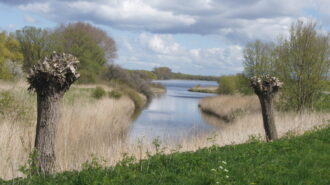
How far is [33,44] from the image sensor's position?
36.2 meters

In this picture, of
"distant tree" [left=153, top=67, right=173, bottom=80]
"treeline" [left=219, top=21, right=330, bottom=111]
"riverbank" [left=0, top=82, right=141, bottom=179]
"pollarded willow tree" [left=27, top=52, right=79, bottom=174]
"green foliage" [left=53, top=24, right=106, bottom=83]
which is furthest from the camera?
"distant tree" [left=153, top=67, right=173, bottom=80]

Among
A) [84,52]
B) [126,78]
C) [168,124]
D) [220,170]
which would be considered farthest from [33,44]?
[220,170]

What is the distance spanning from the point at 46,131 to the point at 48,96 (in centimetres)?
56

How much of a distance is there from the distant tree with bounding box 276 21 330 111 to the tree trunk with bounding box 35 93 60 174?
1573cm

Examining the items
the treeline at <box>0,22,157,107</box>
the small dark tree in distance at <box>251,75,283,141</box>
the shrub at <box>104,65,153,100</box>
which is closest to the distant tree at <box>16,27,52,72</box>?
the treeline at <box>0,22,157,107</box>

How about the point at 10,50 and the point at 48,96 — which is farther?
the point at 10,50

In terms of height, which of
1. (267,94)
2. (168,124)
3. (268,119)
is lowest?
(168,124)

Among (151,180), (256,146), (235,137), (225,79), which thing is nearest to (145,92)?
(225,79)

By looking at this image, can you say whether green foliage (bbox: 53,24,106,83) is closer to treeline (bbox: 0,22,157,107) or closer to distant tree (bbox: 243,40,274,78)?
treeline (bbox: 0,22,157,107)

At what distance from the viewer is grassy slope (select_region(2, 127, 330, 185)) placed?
201 inches

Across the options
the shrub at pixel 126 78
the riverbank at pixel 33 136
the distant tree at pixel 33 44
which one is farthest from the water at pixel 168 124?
the distant tree at pixel 33 44

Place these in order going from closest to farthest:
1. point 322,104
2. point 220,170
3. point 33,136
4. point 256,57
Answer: point 220,170, point 33,136, point 322,104, point 256,57

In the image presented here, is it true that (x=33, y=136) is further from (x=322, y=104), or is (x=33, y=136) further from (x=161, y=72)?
(x=161, y=72)

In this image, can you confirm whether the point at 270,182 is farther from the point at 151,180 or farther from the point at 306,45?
the point at 306,45
